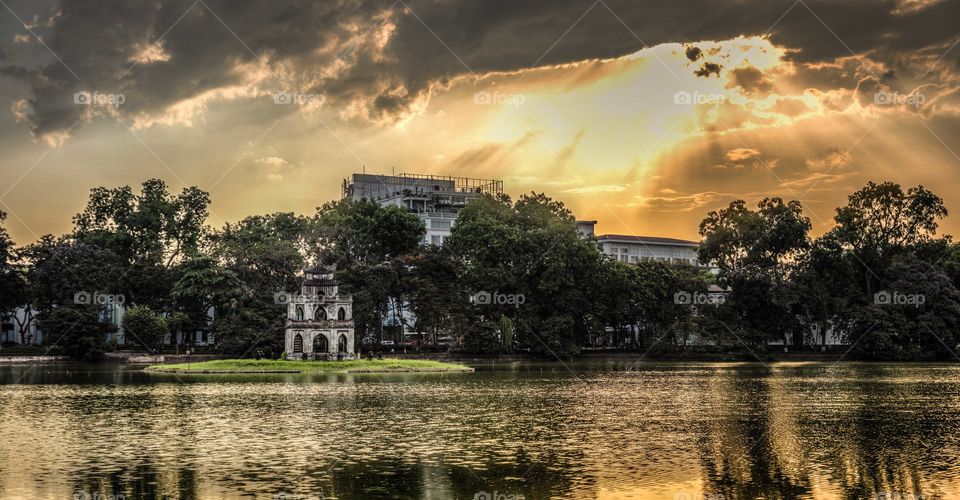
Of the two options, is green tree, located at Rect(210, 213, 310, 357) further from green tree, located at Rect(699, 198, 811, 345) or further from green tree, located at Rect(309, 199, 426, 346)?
green tree, located at Rect(699, 198, 811, 345)

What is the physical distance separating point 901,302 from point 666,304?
2440cm

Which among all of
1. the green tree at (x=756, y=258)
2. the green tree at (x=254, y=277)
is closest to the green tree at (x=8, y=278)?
the green tree at (x=254, y=277)

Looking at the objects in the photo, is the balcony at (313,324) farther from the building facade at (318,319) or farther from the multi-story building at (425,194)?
the multi-story building at (425,194)

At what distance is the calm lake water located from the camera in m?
27.8

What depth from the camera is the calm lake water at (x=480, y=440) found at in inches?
1094

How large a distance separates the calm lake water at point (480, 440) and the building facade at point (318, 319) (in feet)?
80.0

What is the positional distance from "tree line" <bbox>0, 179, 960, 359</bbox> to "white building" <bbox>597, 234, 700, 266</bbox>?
6305 centimetres

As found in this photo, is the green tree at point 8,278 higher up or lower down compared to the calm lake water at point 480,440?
higher up

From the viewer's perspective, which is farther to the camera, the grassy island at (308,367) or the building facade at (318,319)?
the building facade at (318,319)

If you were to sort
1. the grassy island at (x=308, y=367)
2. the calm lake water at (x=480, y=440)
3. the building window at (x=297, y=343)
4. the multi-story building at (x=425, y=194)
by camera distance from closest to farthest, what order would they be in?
the calm lake water at (x=480, y=440), the grassy island at (x=308, y=367), the building window at (x=297, y=343), the multi-story building at (x=425, y=194)

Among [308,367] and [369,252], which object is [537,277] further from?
[308,367]

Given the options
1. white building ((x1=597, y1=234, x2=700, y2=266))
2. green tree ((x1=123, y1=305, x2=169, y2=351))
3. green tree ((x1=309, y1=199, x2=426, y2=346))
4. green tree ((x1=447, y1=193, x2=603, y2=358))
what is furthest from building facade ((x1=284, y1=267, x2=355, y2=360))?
white building ((x1=597, y1=234, x2=700, y2=266))

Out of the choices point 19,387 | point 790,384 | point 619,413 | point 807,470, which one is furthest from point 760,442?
point 19,387

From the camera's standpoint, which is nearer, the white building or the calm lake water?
A: the calm lake water
